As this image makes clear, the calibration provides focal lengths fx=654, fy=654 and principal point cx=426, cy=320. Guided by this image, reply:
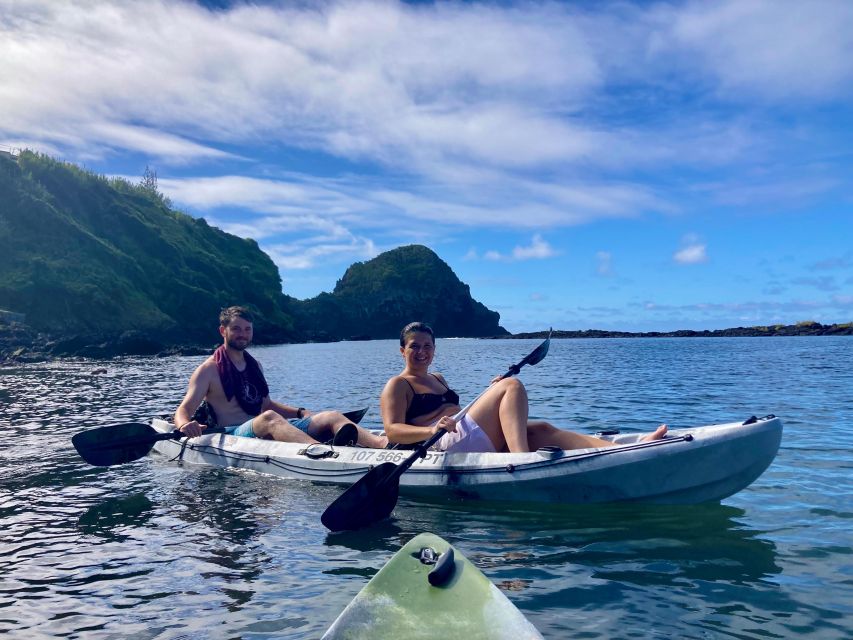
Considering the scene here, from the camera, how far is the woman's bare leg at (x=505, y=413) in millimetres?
6484

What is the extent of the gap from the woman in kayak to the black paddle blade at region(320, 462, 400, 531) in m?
0.68

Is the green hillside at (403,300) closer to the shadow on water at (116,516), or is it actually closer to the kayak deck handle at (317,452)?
the kayak deck handle at (317,452)

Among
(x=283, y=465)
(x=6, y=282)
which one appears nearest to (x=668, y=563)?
(x=283, y=465)

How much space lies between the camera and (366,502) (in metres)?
6.29

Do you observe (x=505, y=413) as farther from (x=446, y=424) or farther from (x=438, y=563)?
(x=438, y=563)

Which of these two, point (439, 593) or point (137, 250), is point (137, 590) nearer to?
point (439, 593)

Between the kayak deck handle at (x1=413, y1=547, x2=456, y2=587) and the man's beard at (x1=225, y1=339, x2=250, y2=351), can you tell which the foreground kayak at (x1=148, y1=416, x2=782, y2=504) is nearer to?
the kayak deck handle at (x1=413, y1=547, x2=456, y2=587)

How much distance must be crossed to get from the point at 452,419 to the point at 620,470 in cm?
Result: 174

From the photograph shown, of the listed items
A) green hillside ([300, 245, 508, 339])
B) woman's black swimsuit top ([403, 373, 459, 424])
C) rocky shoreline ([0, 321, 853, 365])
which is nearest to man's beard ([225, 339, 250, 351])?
woman's black swimsuit top ([403, 373, 459, 424])

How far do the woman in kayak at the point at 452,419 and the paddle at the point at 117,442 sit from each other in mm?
3364

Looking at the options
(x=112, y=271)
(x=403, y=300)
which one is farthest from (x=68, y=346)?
(x=403, y=300)

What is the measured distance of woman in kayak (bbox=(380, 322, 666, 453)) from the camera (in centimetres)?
660

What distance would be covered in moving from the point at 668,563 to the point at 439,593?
231 cm

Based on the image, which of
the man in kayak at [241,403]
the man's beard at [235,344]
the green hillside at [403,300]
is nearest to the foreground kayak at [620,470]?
the man in kayak at [241,403]
